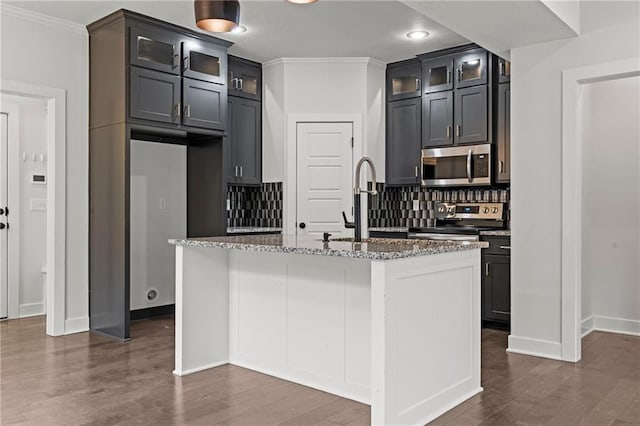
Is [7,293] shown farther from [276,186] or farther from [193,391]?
[193,391]

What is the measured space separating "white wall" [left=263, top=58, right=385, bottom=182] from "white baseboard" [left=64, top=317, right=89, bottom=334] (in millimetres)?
2363

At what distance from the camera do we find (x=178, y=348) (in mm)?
3625

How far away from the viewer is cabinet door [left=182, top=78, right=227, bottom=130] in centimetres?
508

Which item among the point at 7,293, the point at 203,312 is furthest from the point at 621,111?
the point at 7,293

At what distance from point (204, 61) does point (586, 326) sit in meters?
4.27

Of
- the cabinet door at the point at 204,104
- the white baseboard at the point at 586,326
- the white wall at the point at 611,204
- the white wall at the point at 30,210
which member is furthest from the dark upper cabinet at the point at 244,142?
the white baseboard at the point at 586,326

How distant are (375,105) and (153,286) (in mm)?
3001

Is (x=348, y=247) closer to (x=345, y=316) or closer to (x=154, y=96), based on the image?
(x=345, y=316)

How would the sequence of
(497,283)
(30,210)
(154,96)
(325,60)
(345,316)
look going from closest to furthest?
1. (345,316)
2. (154,96)
3. (497,283)
4. (30,210)
5. (325,60)

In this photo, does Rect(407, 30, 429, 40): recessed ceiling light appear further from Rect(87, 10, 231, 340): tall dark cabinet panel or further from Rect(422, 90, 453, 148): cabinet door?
Rect(87, 10, 231, 340): tall dark cabinet panel

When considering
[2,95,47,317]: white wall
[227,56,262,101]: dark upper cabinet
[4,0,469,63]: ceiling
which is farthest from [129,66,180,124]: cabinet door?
[2,95,47,317]: white wall

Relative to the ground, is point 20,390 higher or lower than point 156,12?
lower

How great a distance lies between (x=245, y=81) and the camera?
6.00m

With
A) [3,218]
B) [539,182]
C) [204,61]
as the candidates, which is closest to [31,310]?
[3,218]
